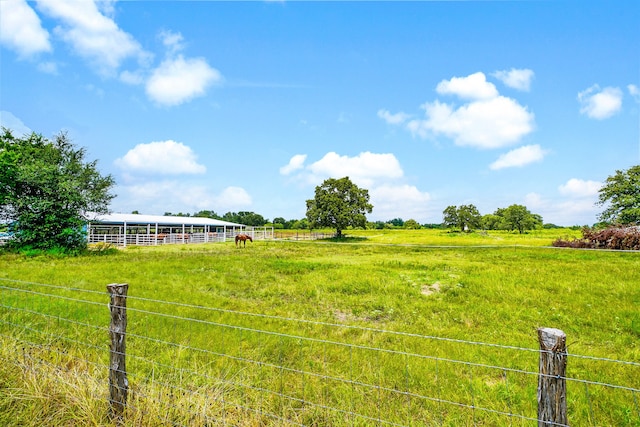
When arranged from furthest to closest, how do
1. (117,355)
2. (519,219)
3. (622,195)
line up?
(519,219)
(622,195)
(117,355)

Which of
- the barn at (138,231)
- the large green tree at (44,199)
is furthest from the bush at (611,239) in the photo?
the barn at (138,231)

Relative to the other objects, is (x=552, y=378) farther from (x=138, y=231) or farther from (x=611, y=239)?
(x=138, y=231)

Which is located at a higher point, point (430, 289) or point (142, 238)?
point (142, 238)

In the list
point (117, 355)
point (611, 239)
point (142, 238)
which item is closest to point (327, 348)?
point (117, 355)

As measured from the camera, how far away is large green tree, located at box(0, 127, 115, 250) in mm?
21453

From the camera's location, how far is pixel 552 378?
7.27ft

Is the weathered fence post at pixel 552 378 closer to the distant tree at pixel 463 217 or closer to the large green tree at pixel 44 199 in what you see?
the large green tree at pixel 44 199

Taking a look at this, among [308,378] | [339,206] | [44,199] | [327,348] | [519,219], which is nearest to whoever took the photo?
[308,378]

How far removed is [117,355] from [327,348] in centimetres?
340

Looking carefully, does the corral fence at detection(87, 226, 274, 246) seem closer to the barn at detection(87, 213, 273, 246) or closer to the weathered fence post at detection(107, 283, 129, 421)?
the barn at detection(87, 213, 273, 246)

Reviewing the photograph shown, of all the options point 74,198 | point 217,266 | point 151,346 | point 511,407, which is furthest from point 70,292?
point 74,198

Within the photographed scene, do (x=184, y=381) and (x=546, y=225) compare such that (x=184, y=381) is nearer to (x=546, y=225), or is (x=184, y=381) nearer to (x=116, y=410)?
(x=116, y=410)

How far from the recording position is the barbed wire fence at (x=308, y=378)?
341 cm

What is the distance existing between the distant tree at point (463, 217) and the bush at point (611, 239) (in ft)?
187
